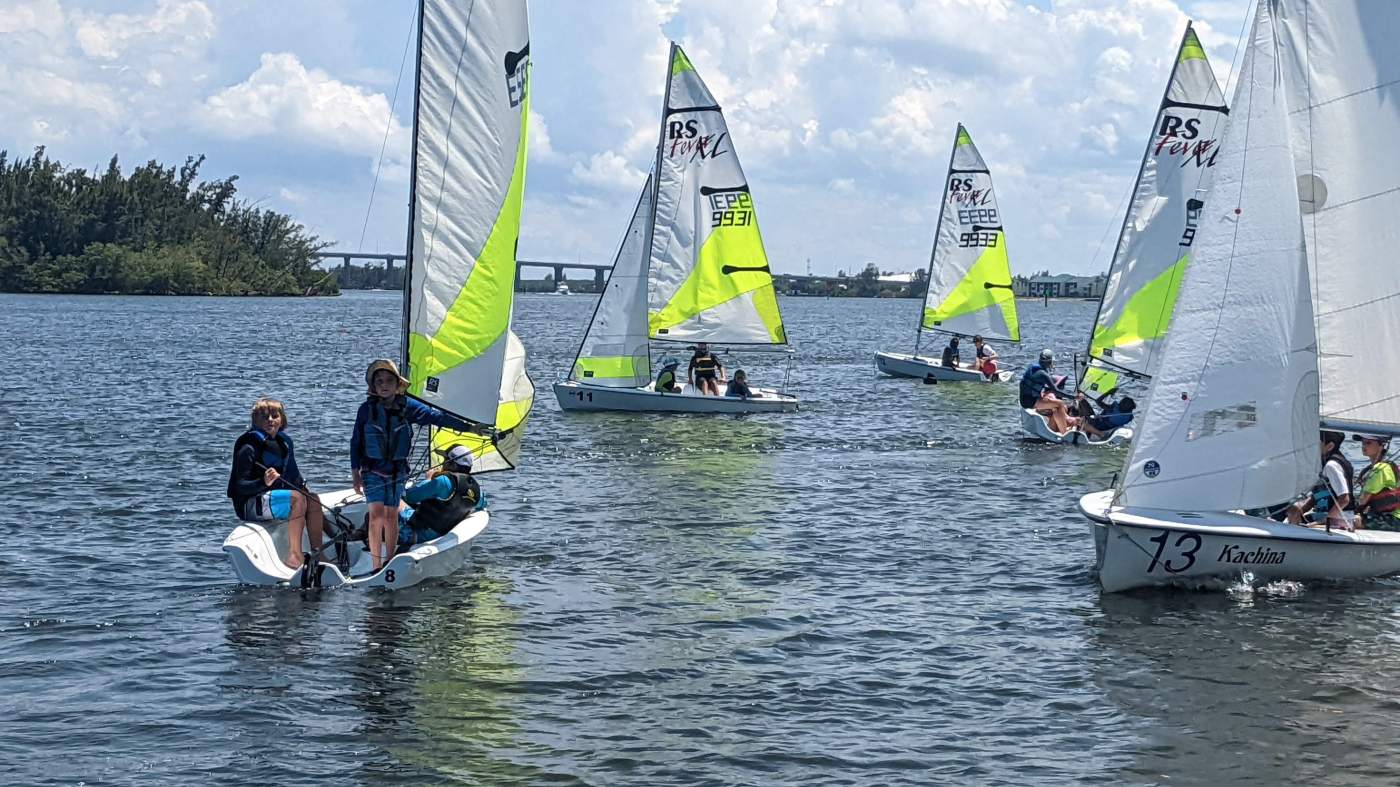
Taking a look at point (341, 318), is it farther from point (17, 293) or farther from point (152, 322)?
point (17, 293)

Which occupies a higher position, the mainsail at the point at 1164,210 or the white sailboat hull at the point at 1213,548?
the mainsail at the point at 1164,210

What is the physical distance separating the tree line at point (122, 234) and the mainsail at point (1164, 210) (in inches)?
5041

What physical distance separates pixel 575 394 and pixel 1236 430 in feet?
65.5

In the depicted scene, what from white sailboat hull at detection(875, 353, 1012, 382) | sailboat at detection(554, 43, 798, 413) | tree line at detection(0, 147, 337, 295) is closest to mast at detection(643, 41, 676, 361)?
sailboat at detection(554, 43, 798, 413)

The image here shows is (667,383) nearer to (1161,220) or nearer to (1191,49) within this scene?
(1161,220)

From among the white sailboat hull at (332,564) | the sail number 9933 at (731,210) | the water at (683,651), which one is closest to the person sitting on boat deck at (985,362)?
the sail number 9933 at (731,210)

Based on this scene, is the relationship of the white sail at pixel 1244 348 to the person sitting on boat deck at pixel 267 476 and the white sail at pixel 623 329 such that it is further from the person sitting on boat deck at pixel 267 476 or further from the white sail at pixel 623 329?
Answer: the white sail at pixel 623 329

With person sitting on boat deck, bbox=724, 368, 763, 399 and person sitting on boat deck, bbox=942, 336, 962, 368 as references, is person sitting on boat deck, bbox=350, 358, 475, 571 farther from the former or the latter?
person sitting on boat deck, bbox=942, 336, 962, 368

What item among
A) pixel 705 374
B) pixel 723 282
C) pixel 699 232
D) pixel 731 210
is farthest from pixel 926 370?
pixel 705 374

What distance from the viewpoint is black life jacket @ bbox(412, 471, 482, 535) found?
1653cm

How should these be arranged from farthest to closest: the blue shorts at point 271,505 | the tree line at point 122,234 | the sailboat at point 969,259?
the tree line at point 122,234 < the sailboat at point 969,259 < the blue shorts at point 271,505

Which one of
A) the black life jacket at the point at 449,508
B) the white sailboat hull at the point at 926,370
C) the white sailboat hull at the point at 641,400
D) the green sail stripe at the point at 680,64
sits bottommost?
the black life jacket at the point at 449,508

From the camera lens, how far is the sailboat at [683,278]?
34281 mm

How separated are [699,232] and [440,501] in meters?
20.1
